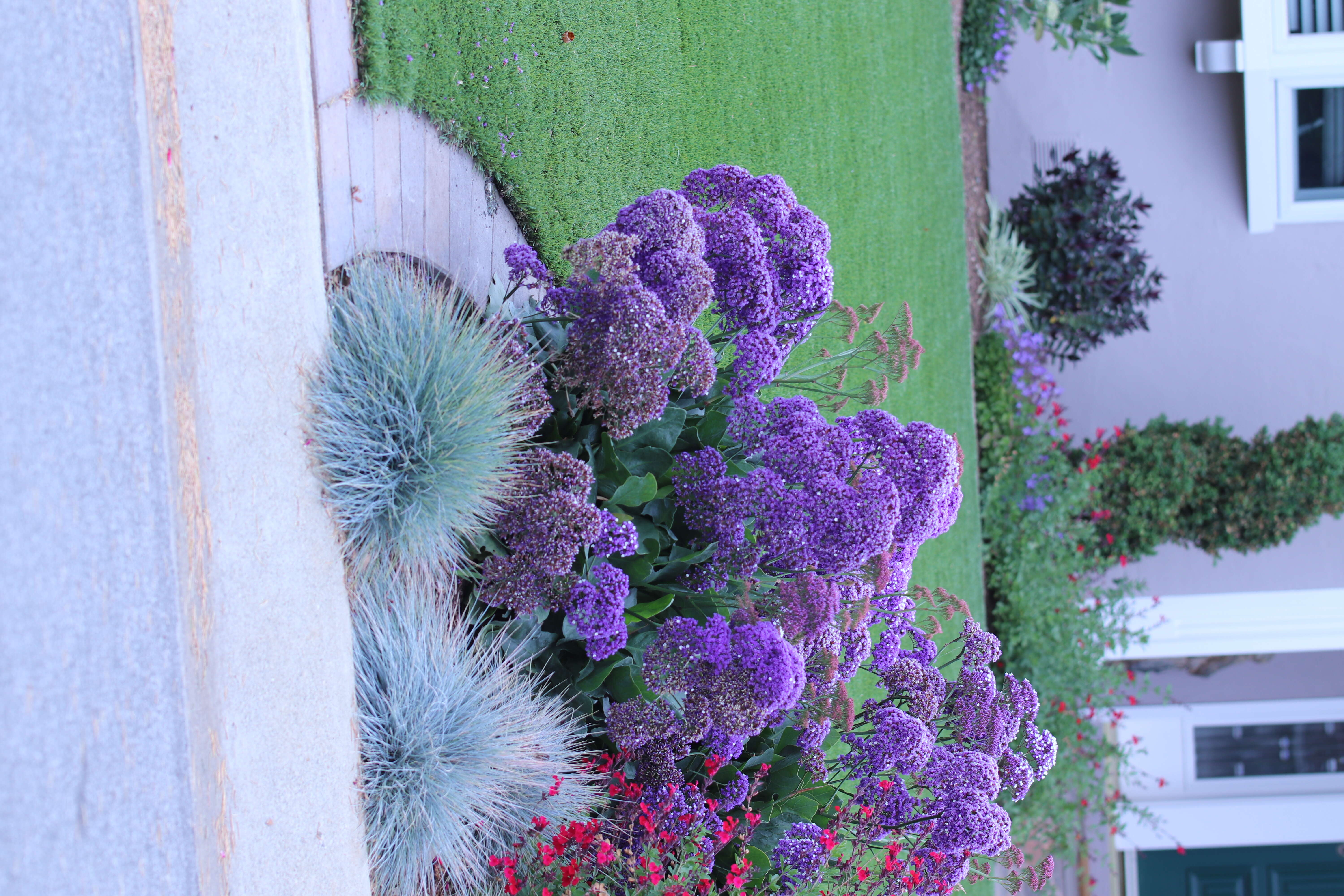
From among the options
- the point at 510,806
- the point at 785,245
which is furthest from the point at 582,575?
the point at 785,245

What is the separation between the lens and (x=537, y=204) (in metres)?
3.12

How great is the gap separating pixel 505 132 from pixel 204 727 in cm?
196

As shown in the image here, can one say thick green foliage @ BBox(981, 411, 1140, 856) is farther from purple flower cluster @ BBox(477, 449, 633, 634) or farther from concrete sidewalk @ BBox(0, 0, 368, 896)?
concrete sidewalk @ BBox(0, 0, 368, 896)

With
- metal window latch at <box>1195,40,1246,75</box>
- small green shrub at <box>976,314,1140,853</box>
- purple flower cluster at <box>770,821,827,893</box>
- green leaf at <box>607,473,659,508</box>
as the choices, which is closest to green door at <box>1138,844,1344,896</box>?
small green shrub at <box>976,314,1140,853</box>

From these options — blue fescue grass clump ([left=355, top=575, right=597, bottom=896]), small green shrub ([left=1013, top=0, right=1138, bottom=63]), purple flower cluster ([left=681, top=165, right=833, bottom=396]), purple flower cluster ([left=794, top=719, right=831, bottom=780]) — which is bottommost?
purple flower cluster ([left=794, top=719, right=831, bottom=780])

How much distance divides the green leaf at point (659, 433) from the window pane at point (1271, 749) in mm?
6762

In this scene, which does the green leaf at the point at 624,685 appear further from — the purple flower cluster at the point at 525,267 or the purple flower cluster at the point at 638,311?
the purple flower cluster at the point at 525,267

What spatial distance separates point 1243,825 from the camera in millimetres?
7297

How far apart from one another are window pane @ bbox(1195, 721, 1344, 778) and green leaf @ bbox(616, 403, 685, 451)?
6762 millimetres

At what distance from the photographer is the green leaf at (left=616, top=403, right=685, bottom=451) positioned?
103 inches

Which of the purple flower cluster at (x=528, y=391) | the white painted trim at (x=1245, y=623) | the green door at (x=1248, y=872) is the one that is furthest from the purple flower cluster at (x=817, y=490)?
the green door at (x=1248, y=872)

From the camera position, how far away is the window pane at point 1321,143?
7418mm

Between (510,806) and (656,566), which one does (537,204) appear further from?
(510,806)

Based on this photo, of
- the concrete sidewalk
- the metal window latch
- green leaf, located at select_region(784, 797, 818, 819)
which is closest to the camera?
the concrete sidewalk
